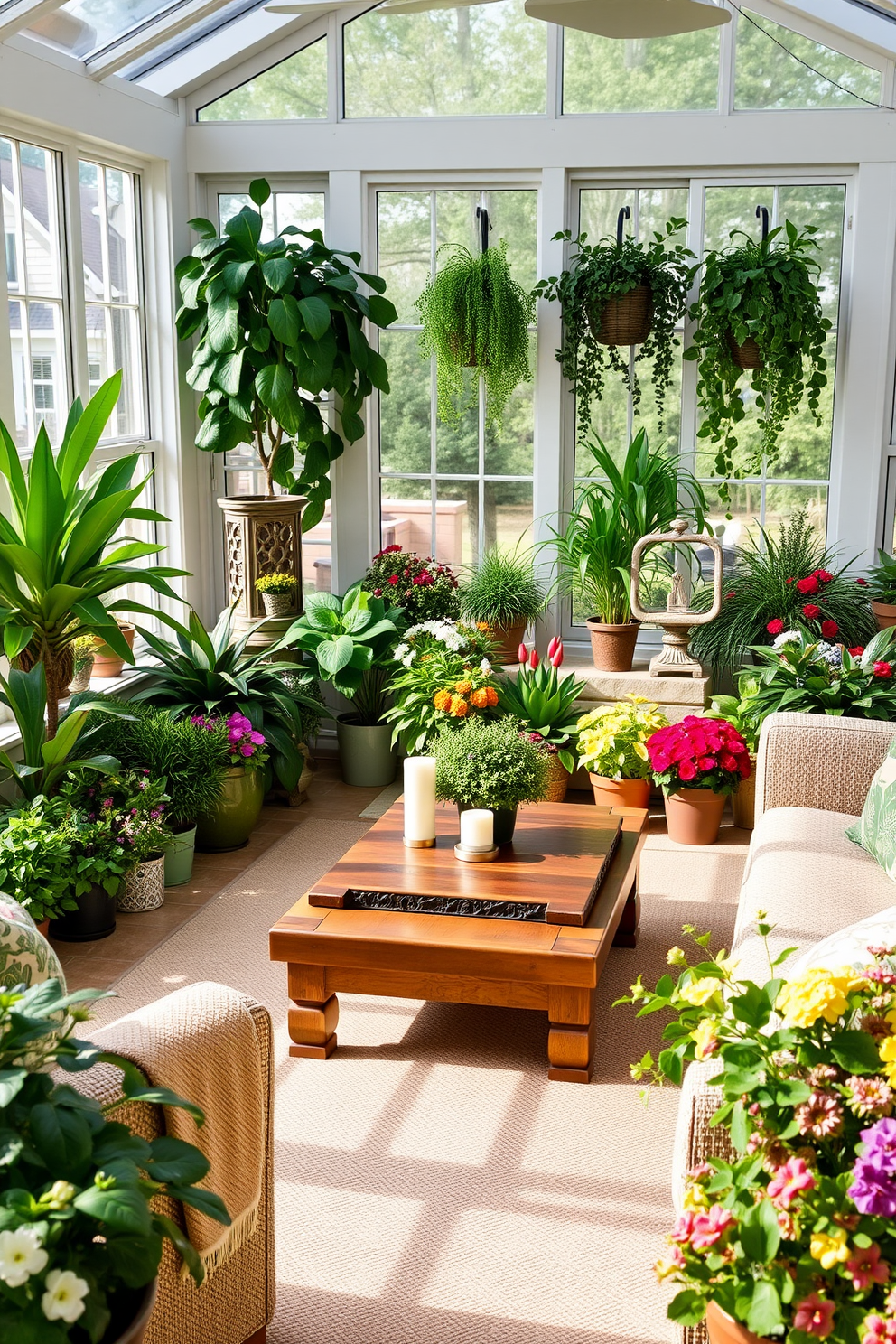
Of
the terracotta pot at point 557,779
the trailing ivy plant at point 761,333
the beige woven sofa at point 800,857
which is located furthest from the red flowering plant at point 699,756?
the trailing ivy plant at point 761,333

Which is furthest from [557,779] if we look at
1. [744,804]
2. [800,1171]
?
[800,1171]

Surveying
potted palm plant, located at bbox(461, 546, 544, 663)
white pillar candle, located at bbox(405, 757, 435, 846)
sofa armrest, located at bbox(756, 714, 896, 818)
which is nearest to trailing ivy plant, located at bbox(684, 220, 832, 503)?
potted palm plant, located at bbox(461, 546, 544, 663)

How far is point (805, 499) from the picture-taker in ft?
17.7

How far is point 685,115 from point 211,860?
11.1 feet

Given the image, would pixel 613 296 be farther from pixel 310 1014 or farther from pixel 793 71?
pixel 310 1014

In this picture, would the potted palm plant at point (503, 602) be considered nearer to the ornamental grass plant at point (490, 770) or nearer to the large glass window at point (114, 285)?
the large glass window at point (114, 285)

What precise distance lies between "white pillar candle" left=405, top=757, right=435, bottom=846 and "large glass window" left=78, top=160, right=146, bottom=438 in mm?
2439

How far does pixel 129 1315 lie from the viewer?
134 cm

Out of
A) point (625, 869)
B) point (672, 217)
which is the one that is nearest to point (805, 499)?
point (672, 217)

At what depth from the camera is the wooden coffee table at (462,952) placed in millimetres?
2955

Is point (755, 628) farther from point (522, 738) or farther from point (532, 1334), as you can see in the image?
point (532, 1334)

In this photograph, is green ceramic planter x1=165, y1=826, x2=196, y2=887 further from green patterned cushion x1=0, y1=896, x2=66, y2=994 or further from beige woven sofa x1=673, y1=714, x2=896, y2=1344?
green patterned cushion x1=0, y1=896, x2=66, y2=994

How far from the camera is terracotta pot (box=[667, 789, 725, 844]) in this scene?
15.2 ft

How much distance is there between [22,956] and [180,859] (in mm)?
2645
